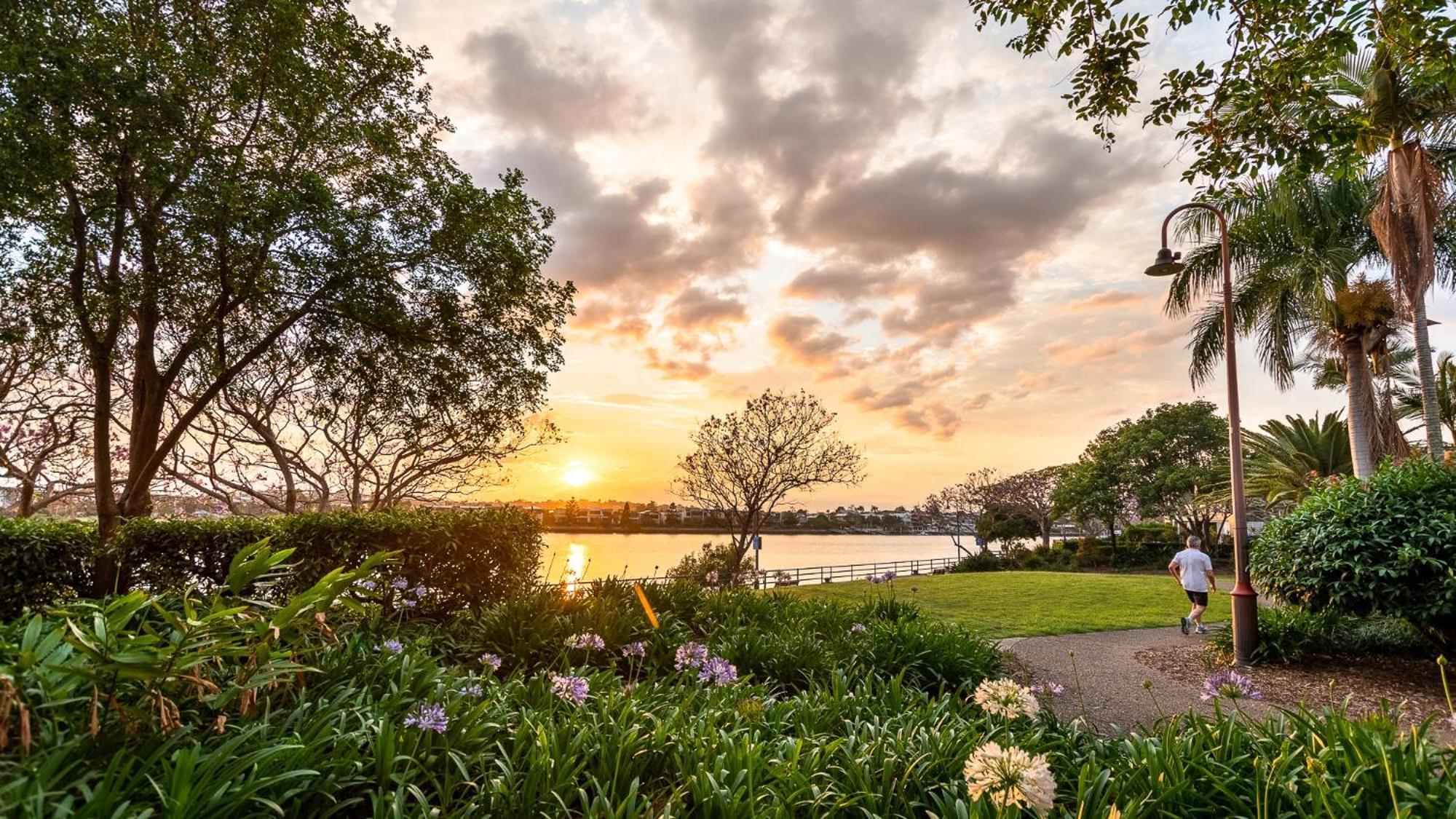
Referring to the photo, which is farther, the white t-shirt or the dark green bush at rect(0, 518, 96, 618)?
the white t-shirt

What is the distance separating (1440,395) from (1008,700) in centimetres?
2910

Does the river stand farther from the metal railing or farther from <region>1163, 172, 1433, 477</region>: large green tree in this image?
<region>1163, 172, 1433, 477</region>: large green tree

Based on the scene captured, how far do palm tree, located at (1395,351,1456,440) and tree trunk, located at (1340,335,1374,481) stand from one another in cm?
946

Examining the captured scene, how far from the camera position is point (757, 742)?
3.10m

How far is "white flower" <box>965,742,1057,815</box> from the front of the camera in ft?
4.86

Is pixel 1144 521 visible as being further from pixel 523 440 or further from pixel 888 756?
pixel 888 756

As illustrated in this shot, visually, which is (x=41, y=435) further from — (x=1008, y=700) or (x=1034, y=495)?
(x=1034, y=495)

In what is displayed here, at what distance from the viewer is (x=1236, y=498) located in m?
8.11

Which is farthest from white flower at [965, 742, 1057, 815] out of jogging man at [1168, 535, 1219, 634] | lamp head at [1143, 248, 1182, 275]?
jogging man at [1168, 535, 1219, 634]

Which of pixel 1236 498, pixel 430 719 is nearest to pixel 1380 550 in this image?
pixel 1236 498

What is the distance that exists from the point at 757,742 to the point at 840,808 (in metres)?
0.64

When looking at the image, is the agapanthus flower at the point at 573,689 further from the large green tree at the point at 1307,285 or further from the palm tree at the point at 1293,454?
the palm tree at the point at 1293,454

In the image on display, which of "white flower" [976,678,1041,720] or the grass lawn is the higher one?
"white flower" [976,678,1041,720]

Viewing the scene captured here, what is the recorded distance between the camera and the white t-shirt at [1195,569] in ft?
32.1
